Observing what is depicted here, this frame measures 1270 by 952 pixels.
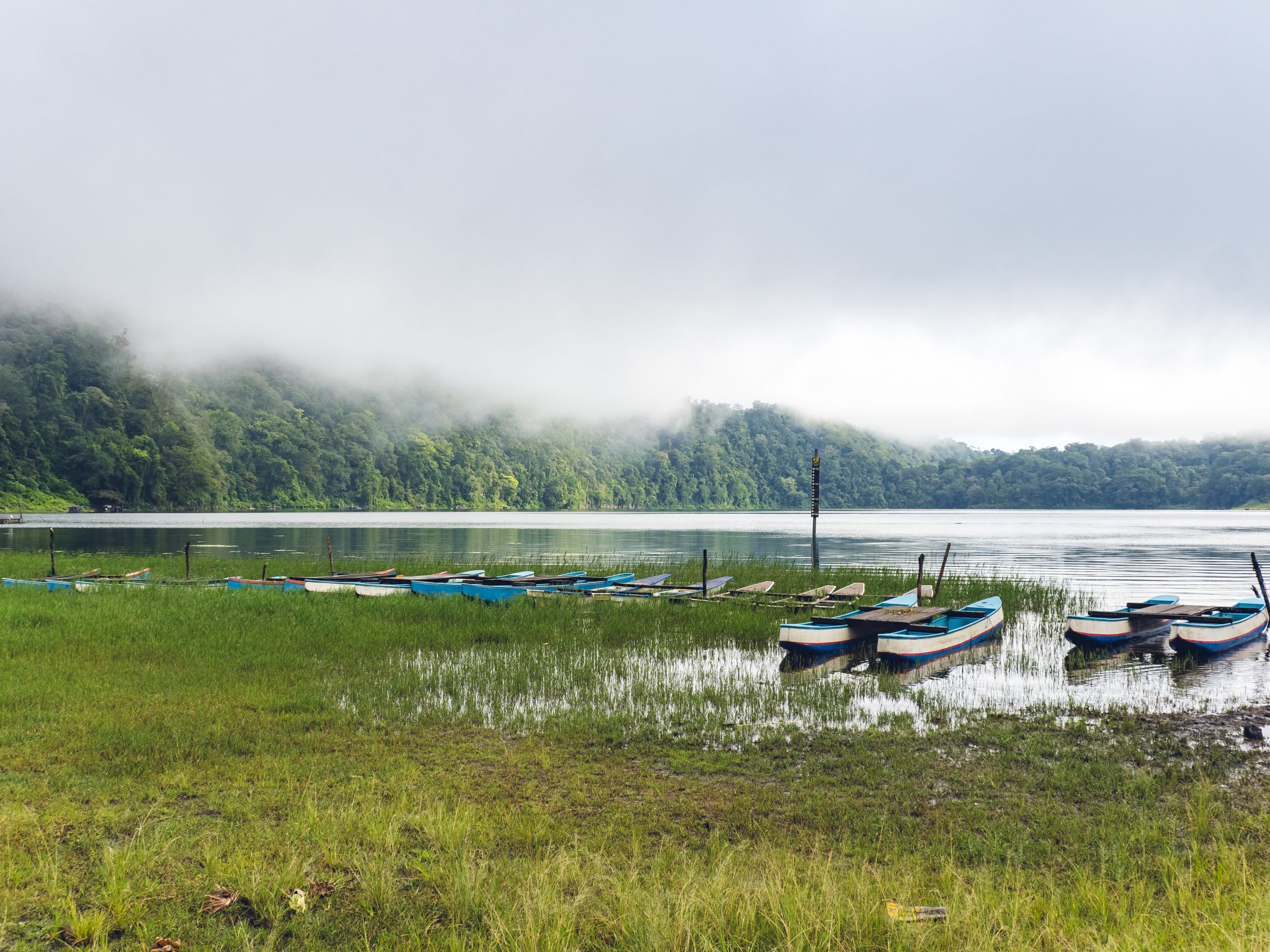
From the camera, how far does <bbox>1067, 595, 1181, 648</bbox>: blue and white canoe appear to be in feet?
62.0

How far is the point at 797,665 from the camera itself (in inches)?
656

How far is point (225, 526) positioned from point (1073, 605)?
84.1m

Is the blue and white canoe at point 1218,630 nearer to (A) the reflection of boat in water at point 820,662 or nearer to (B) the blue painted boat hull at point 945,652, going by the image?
(B) the blue painted boat hull at point 945,652

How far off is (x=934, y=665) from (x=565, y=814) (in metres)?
12.0

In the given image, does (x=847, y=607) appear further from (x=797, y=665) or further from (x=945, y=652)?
(x=797, y=665)

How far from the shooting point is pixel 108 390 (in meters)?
148

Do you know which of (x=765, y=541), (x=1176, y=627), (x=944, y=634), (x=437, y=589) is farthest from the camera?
(x=765, y=541)

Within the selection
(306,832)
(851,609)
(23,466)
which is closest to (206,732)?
(306,832)

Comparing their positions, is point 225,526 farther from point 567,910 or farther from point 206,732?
point 567,910

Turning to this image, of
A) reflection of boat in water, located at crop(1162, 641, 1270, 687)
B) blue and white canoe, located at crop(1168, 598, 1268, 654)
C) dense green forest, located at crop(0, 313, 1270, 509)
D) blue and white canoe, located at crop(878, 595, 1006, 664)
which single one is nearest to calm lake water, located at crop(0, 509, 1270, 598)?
blue and white canoe, located at crop(1168, 598, 1268, 654)

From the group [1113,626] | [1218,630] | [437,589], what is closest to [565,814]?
[1113,626]

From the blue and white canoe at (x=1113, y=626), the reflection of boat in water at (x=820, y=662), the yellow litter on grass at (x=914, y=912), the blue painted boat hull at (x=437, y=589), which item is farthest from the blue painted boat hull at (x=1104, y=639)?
the blue painted boat hull at (x=437, y=589)

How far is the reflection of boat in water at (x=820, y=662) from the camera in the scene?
1559cm

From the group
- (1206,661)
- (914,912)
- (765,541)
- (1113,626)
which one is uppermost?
(914,912)
